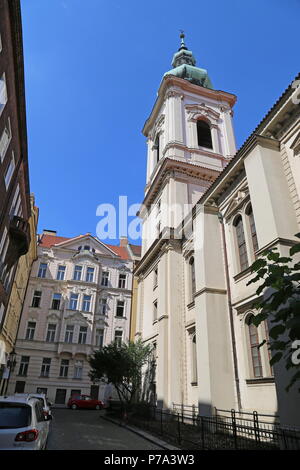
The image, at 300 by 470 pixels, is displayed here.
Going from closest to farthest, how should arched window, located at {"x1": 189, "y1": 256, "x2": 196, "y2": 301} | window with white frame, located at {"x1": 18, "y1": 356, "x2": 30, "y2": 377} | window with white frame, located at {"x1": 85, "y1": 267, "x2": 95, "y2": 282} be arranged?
1. arched window, located at {"x1": 189, "y1": 256, "x2": 196, "y2": 301}
2. window with white frame, located at {"x1": 18, "y1": 356, "x2": 30, "y2": 377}
3. window with white frame, located at {"x1": 85, "y1": 267, "x2": 95, "y2": 282}

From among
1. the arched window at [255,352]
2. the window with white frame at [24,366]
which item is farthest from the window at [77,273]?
the arched window at [255,352]

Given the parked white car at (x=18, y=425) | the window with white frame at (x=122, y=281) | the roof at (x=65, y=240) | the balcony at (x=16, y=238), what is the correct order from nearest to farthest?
1. the parked white car at (x=18, y=425)
2. the balcony at (x=16, y=238)
3. the window with white frame at (x=122, y=281)
4. the roof at (x=65, y=240)

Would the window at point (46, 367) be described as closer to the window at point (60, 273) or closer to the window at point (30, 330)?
the window at point (30, 330)

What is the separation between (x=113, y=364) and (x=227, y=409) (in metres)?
9.99

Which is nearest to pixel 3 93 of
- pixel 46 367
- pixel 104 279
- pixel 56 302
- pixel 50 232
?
pixel 56 302

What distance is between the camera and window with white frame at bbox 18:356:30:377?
3388 centimetres

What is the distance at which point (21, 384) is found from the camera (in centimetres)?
3334

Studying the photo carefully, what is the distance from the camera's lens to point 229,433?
37.2 feet

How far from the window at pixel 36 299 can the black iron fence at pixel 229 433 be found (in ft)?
80.7

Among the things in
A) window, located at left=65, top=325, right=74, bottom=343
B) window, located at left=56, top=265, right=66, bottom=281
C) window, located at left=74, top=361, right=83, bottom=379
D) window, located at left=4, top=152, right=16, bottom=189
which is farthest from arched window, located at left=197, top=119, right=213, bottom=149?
window, located at left=74, top=361, right=83, bottom=379

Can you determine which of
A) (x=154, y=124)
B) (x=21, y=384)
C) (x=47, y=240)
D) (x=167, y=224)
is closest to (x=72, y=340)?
(x=21, y=384)

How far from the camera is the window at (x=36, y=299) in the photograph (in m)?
37.6

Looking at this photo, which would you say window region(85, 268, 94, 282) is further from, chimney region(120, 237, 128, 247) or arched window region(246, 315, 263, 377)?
arched window region(246, 315, 263, 377)

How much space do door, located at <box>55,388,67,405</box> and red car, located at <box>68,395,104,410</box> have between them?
7.15ft
